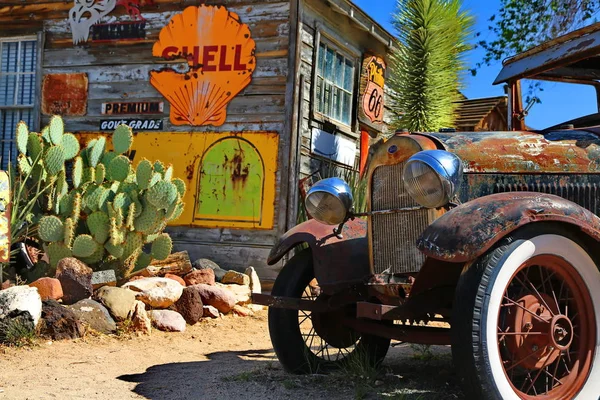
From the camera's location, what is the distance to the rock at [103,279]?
21.0 feet

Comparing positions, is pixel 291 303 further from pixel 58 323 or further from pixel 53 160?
pixel 53 160

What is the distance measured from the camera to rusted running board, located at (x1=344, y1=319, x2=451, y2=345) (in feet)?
11.7

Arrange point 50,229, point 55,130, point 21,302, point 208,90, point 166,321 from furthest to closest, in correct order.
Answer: point 208,90 < point 55,130 < point 50,229 < point 166,321 < point 21,302

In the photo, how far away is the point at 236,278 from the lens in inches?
312

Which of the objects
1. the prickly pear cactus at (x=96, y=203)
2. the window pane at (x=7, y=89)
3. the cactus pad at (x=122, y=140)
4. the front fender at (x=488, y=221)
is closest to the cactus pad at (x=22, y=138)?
the prickly pear cactus at (x=96, y=203)

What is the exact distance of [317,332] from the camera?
14.4ft

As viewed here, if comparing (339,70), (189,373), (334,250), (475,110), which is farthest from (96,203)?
(475,110)

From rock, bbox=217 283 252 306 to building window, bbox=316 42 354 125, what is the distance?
2864 mm

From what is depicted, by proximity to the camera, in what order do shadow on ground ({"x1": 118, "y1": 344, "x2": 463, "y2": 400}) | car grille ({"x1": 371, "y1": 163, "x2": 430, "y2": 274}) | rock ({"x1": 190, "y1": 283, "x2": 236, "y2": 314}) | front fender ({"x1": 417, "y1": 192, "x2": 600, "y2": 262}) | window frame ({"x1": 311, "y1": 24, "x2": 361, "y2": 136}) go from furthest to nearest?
1. window frame ({"x1": 311, "y1": 24, "x2": 361, "y2": 136})
2. rock ({"x1": 190, "y1": 283, "x2": 236, "y2": 314})
3. shadow on ground ({"x1": 118, "y1": 344, "x2": 463, "y2": 400})
4. car grille ({"x1": 371, "y1": 163, "x2": 430, "y2": 274})
5. front fender ({"x1": 417, "y1": 192, "x2": 600, "y2": 262})

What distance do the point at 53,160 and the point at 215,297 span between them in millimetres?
2082

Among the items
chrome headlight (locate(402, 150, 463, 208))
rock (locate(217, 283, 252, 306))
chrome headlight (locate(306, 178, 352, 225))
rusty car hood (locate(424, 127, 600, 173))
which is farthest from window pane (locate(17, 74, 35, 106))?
chrome headlight (locate(402, 150, 463, 208))

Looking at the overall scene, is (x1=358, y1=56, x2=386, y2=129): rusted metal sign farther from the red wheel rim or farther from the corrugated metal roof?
the red wheel rim

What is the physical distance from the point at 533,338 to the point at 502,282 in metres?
0.36

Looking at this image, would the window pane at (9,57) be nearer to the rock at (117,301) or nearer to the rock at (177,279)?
the rock at (177,279)
